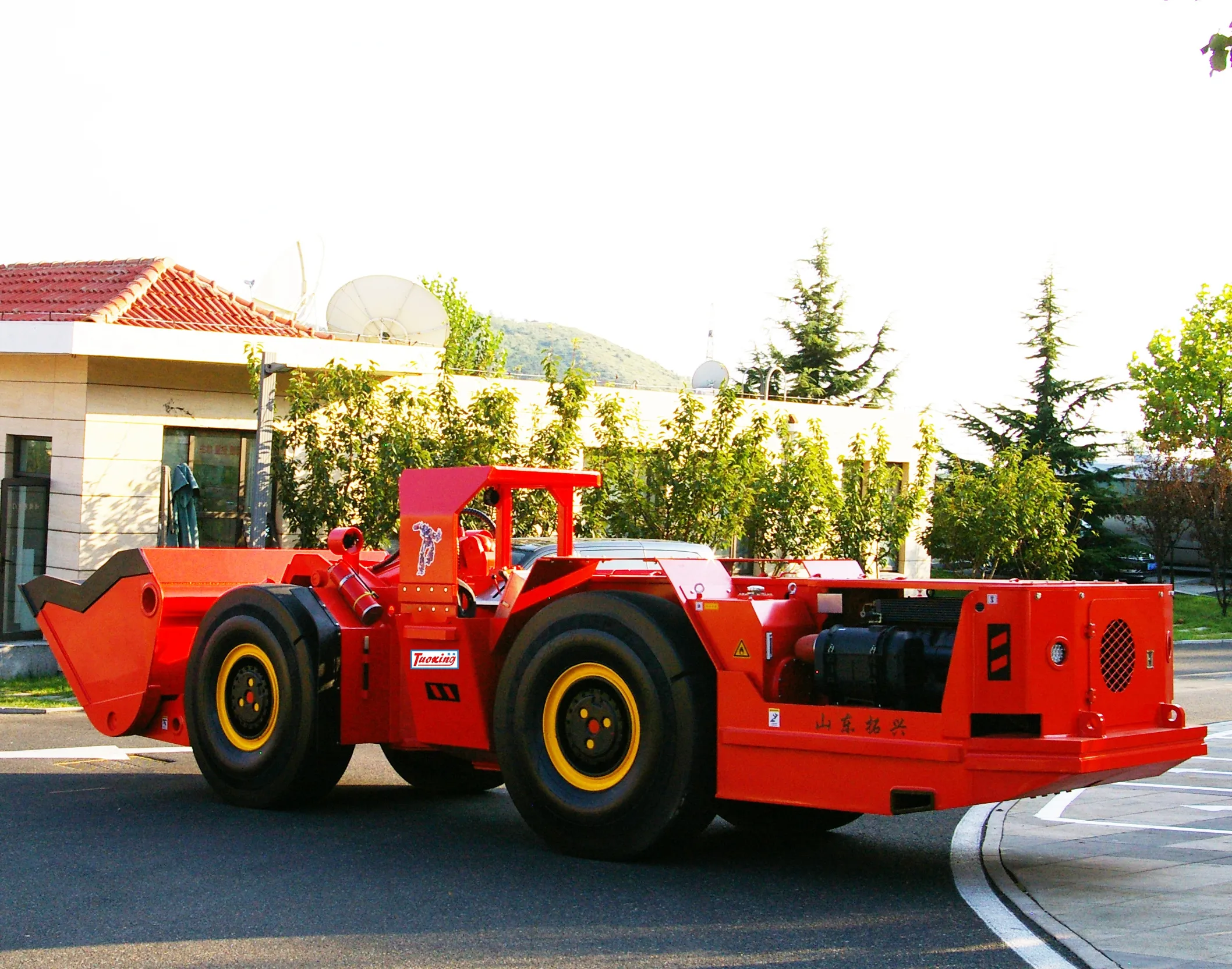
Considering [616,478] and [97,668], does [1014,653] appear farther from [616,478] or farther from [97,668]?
[616,478]

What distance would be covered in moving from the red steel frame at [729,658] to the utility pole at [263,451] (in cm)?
837

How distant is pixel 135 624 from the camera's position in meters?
10.4

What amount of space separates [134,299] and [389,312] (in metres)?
4.90

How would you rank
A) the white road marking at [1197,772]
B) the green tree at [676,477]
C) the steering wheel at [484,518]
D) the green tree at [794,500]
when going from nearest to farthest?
1. the steering wheel at [484,518]
2. the white road marking at [1197,772]
3. the green tree at [676,477]
4. the green tree at [794,500]

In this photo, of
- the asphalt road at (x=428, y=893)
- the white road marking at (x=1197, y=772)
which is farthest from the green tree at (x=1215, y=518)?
the asphalt road at (x=428, y=893)

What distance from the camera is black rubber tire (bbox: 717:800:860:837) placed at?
8.96 m

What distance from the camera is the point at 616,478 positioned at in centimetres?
2189

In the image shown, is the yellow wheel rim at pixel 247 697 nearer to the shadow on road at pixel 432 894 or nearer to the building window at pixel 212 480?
the shadow on road at pixel 432 894

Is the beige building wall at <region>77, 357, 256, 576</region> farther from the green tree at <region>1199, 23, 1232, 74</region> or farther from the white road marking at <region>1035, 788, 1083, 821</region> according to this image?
the green tree at <region>1199, 23, 1232, 74</region>

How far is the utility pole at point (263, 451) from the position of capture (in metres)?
19.1

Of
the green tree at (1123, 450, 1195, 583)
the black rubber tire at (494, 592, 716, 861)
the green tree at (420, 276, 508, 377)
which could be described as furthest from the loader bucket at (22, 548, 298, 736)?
the green tree at (420, 276, 508, 377)

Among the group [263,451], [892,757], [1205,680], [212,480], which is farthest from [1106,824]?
[1205,680]

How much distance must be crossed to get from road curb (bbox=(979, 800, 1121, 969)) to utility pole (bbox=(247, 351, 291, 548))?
1216 centimetres

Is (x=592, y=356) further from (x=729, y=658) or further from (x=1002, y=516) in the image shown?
(x=729, y=658)
